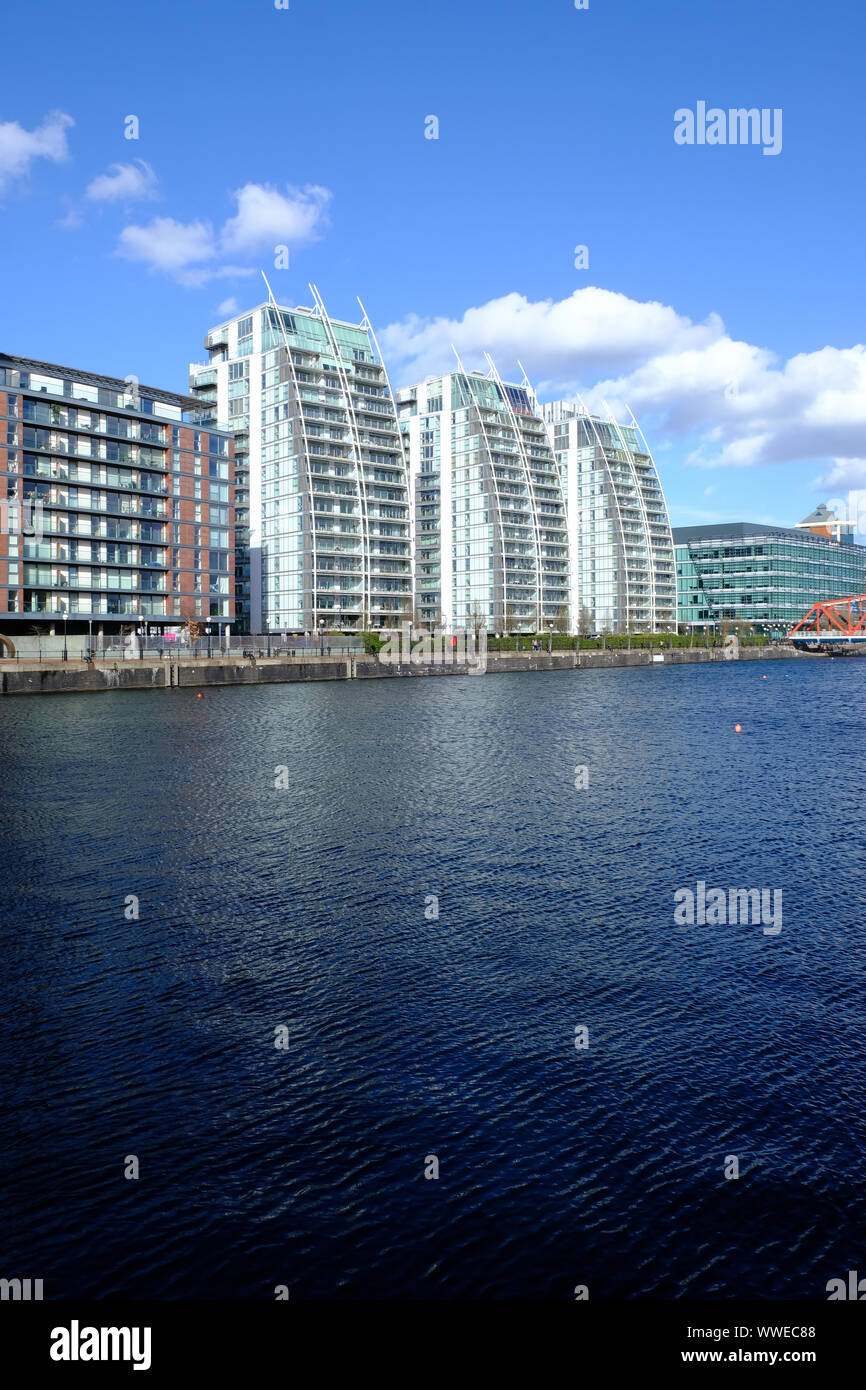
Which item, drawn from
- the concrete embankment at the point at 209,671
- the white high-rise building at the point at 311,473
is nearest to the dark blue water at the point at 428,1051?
the concrete embankment at the point at 209,671

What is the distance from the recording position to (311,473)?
542 ft

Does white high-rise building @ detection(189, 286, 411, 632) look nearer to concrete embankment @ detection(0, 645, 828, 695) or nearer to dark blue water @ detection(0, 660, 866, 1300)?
concrete embankment @ detection(0, 645, 828, 695)

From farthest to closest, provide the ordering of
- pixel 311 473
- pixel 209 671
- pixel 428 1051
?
pixel 311 473 < pixel 209 671 < pixel 428 1051

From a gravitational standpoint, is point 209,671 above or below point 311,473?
below

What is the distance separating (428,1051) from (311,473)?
156 meters

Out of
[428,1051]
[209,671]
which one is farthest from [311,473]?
[428,1051]

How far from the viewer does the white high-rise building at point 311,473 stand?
543 ft

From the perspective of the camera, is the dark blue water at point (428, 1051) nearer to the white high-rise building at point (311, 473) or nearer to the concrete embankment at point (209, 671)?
the concrete embankment at point (209, 671)

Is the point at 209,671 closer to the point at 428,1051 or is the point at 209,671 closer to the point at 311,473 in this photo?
the point at 311,473

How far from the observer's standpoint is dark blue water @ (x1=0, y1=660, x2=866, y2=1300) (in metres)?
11.0

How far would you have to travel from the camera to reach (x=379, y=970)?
1914cm

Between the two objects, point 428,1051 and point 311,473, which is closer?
point 428,1051

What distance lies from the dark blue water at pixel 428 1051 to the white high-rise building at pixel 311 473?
13261cm
